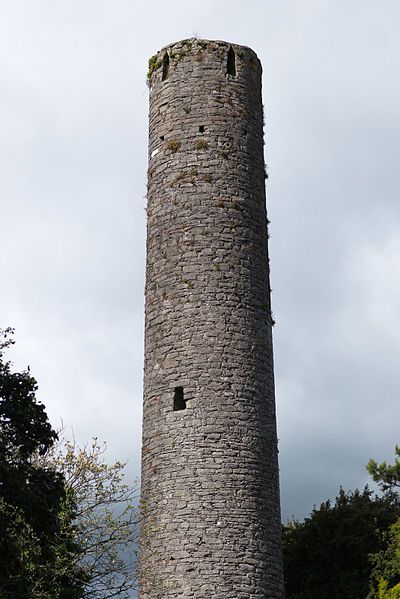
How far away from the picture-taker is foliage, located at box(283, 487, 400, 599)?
23406mm

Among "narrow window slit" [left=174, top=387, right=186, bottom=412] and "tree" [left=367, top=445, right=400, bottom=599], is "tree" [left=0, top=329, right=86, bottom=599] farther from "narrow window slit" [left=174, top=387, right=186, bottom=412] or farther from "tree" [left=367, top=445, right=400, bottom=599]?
"tree" [left=367, top=445, right=400, bottom=599]

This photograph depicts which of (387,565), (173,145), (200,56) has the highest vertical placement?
(200,56)

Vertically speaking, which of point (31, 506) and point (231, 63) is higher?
point (231, 63)

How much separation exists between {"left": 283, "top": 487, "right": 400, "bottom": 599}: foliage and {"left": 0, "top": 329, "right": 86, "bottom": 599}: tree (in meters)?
8.36

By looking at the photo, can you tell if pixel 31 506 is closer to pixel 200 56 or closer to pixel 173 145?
pixel 173 145

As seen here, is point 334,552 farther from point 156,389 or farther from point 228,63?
point 228,63

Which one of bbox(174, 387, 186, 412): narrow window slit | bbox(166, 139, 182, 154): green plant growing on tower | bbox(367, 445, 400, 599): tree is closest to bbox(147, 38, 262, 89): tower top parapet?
bbox(166, 139, 182, 154): green plant growing on tower

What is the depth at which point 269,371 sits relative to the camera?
59.9 feet

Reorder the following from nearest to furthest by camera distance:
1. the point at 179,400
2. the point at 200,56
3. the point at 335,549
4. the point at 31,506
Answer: the point at 31,506
the point at 179,400
the point at 200,56
the point at 335,549

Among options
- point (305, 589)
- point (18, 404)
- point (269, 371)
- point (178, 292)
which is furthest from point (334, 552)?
point (18, 404)

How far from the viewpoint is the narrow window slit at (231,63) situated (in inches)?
789

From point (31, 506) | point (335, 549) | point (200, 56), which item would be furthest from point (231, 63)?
point (335, 549)

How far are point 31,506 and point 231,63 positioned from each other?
9.76 metres

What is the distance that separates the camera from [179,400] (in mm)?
17531
